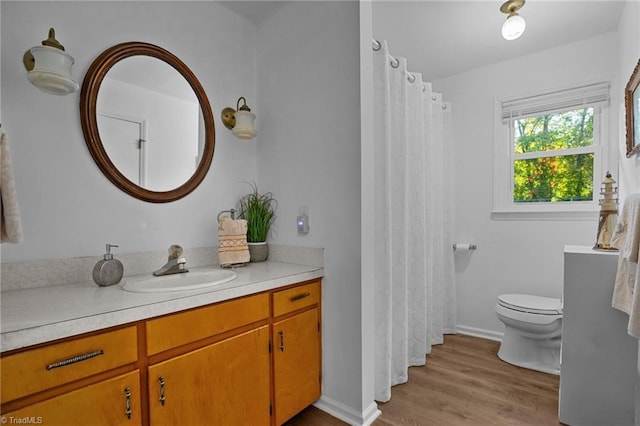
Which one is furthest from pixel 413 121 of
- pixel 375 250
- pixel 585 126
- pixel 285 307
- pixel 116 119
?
pixel 116 119

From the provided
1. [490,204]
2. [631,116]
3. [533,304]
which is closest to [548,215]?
[490,204]

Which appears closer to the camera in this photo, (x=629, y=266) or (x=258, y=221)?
(x=629, y=266)

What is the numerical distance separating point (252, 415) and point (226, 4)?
2389 mm

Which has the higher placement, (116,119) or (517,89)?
(517,89)

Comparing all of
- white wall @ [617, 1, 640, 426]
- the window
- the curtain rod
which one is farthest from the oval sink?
the window

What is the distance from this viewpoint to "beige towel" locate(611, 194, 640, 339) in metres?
1.18

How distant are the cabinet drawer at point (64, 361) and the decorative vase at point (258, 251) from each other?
956mm

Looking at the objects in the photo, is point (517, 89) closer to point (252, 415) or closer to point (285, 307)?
point (285, 307)

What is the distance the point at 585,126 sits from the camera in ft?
8.16

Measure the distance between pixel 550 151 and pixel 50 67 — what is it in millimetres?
3359

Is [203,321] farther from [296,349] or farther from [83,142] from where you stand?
[83,142]

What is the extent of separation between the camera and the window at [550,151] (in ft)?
8.00

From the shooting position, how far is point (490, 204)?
281 cm

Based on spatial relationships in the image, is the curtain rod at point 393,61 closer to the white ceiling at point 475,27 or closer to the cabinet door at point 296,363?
the white ceiling at point 475,27
